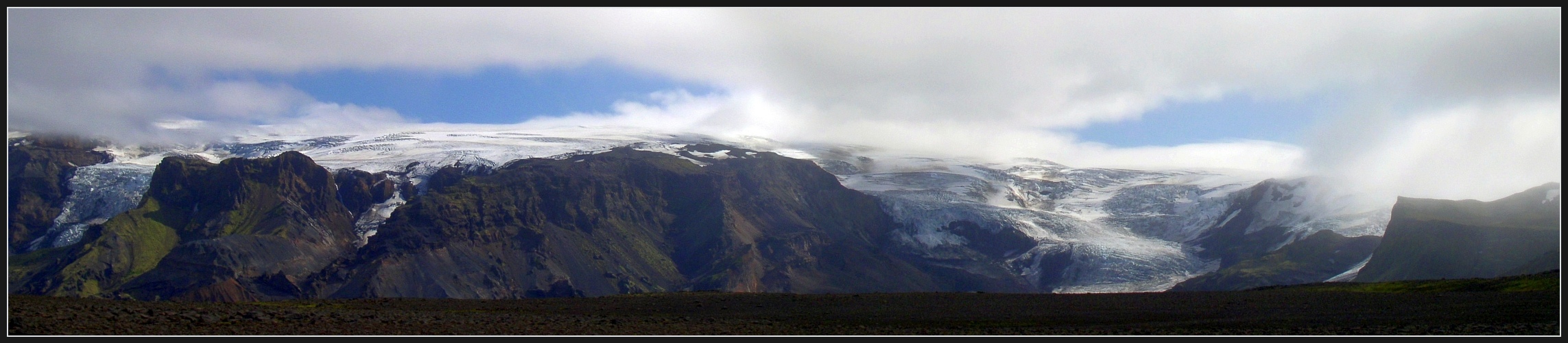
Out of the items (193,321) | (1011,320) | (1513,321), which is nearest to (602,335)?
(193,321)

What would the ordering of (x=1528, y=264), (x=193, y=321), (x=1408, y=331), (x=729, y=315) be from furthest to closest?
(x=1528, y=264) < (x=729, y=315) < (x=1408, y=331) < (x=193, y=321)

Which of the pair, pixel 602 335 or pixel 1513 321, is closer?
pixel 602 335

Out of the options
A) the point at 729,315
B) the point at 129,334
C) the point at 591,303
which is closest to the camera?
the point at 129,334

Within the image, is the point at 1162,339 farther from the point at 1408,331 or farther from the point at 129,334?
the point at 129,334

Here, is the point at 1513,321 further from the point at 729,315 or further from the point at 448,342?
the point at 448,342

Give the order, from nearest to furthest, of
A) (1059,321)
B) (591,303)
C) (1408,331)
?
(1408,331), (1059,321), (591,303)

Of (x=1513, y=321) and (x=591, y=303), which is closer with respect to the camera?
(x=1513, y=321)

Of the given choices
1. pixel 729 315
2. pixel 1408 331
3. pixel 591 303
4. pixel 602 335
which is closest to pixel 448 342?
pixel 602 335
